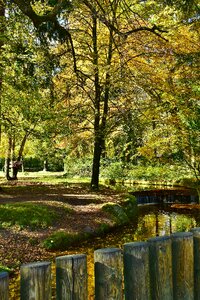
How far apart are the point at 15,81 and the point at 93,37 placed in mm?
6137

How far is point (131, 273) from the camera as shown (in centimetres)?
204

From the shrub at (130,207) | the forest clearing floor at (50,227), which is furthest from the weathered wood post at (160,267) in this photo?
the shrub at (130,207)

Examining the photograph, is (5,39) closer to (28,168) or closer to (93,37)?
(93,37)

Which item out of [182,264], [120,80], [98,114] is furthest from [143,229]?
[182,264]

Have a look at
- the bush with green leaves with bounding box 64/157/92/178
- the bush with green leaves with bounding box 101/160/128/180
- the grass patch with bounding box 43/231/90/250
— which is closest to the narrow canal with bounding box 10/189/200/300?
the grass patch with bounding box 43/231/90/250

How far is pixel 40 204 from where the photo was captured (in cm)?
1123

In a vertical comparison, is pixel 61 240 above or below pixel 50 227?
below

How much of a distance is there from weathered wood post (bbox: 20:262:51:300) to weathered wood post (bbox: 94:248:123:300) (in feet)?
1.04

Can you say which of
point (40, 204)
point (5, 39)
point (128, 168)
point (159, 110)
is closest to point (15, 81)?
point (5, 39)

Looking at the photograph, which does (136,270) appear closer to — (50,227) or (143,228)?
(50,227)

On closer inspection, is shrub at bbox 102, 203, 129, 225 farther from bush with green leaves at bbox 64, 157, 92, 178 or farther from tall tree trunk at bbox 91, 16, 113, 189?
bush with green leaves at bbox 64, 157, 92, 178

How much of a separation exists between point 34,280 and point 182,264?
3.36ft

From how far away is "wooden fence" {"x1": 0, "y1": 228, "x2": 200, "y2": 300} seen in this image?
180 centimetres

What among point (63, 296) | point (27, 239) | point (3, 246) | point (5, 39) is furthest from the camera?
point (5, 39)
